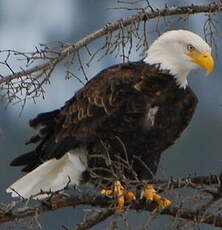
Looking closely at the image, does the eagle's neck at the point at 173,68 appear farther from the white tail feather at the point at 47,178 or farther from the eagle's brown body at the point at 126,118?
the white tail feather at the point at 47,178

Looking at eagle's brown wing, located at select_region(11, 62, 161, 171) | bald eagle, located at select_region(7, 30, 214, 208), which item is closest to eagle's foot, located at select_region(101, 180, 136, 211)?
bald eagle, located at select_region(7, 30, 214, 208)

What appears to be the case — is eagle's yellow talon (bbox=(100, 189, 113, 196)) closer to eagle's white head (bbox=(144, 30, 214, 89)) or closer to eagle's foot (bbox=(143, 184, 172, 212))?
eagle's foot (bbox=(143, 184, 172, 212))

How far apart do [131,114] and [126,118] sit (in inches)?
1.3

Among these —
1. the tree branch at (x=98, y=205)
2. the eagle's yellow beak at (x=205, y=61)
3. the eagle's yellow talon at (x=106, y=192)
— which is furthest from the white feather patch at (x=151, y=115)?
the tree branch at (x=98, y=205)

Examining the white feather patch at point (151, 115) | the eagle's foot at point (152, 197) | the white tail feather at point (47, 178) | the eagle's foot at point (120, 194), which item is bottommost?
the eagle's foot at point (152, 197)

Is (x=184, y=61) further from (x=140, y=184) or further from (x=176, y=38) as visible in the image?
(x=140, y=184)

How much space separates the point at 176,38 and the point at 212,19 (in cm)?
36

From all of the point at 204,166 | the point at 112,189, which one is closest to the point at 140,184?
the point at 112,189

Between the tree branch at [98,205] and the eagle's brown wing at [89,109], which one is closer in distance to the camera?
the tree branch at [98,205]

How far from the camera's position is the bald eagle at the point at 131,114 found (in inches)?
243

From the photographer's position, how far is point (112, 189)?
5570mm

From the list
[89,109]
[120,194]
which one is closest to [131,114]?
[89,109]

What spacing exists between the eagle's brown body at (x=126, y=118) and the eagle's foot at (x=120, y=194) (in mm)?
386

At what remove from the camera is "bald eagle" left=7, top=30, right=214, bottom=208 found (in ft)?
20.3
